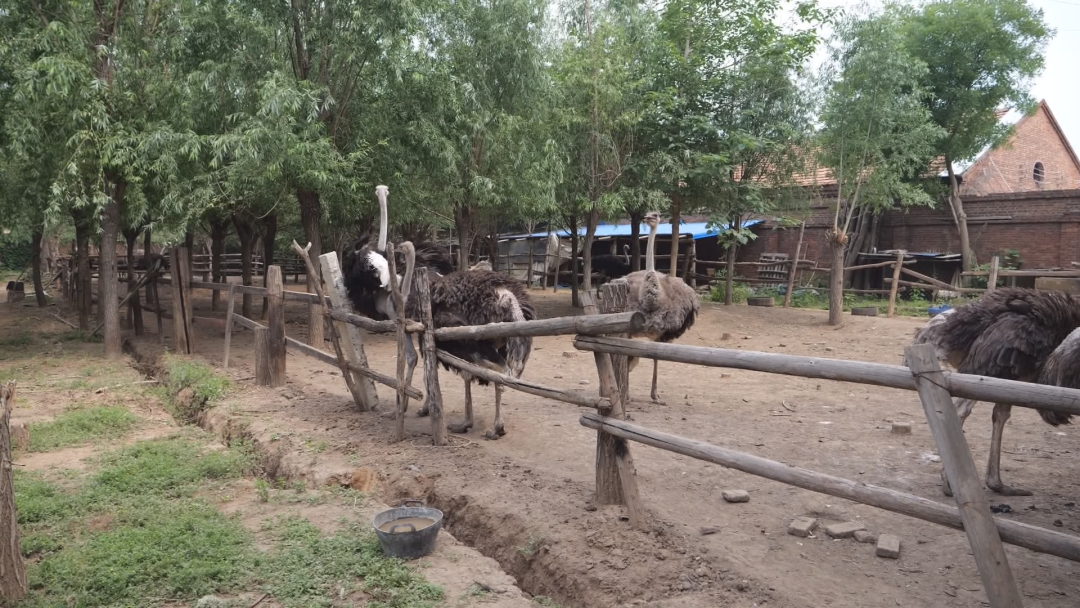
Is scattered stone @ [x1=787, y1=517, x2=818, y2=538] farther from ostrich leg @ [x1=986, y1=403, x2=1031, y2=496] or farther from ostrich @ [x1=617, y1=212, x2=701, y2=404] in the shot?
ostrich @ [x1=617, y1=212, x2=701, y2=404]

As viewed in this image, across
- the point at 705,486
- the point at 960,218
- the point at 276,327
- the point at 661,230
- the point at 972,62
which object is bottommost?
the point at 705,486

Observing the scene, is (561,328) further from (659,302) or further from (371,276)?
(659,302)

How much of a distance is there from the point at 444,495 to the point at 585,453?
1206 mm

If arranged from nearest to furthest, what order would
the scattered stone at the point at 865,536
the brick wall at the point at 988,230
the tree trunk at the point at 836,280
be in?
the scattered stone at the point at 865,536 → the tree trunk at the point at 836,280 → the brick wall at the point at 988,230

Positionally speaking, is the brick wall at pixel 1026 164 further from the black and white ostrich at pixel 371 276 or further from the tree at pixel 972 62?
the black and white ostrich at pixel 371 276

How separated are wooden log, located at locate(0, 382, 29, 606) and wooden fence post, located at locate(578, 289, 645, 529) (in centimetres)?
262

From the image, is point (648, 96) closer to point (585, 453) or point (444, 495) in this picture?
point (585, 453)

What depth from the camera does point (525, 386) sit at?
4.53m

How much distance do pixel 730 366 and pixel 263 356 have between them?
5.66m

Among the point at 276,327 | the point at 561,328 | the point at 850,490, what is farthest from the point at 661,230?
the point at 850,490

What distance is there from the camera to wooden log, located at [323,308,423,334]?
17.3ft

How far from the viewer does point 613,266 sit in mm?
20062

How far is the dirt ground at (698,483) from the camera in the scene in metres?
3.26

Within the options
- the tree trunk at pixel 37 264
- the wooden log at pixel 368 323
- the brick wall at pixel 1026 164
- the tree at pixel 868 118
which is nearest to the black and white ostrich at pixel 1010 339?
the wooden log at pixel 368 323
